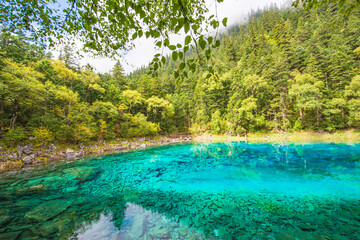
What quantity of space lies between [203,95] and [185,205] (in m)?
24.2

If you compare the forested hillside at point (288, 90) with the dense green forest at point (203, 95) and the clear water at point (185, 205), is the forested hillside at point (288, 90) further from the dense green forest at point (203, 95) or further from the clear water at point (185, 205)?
the clear water at point (185, 205)

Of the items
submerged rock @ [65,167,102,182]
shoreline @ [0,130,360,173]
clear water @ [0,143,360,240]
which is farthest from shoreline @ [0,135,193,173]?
submerged rock @ [65,167,102,182]

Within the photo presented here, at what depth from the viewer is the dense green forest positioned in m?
10.3

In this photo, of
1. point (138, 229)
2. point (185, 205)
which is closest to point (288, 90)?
point (185, 205)

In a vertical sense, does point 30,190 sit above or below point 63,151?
below

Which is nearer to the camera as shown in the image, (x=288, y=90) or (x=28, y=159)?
(x=28, y=159)

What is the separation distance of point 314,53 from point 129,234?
102 feet

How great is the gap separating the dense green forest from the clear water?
5.46 m

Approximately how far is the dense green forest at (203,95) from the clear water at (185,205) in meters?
5.46

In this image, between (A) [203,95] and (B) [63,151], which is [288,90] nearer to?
(A) [203,95]

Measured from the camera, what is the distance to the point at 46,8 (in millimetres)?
2275

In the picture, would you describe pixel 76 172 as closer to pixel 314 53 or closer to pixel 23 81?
pixel 23 81

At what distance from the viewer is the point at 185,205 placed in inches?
159

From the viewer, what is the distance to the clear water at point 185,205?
2.94 metres
